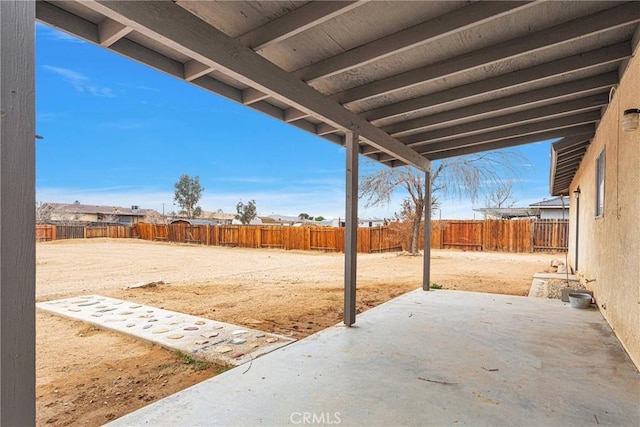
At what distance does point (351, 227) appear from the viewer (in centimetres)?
385

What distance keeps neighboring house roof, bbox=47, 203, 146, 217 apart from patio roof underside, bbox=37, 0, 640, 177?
38014mm

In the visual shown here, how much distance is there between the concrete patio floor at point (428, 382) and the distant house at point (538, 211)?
728 inches

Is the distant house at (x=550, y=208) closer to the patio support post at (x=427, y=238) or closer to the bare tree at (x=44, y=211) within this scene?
the patio support post at (x=427, y=238)

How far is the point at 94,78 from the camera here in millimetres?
20156

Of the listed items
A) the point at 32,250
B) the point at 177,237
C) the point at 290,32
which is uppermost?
the point at 290,32

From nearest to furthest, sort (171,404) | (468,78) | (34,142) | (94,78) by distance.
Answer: (34,142), (171,404), (468,78), (94,78)

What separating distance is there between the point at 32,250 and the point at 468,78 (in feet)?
11.6

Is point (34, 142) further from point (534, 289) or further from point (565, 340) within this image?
point (534, 289)

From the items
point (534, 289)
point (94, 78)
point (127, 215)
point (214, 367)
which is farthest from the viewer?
point (127, 215)

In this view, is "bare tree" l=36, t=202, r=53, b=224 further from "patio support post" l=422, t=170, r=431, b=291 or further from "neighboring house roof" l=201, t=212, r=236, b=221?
"patio support post" l=422, t=170, r=431, b=291

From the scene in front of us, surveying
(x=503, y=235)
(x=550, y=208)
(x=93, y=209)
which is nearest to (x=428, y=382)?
(x=503, y=235)

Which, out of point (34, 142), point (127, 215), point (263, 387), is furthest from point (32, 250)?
point (127, 215)

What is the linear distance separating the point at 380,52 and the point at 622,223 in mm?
2716

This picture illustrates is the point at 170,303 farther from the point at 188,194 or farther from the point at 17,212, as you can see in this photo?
the point at 188,194
